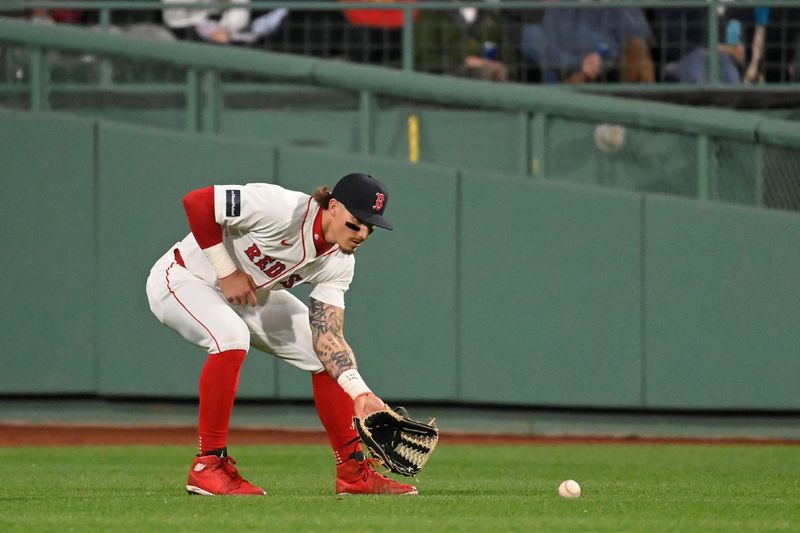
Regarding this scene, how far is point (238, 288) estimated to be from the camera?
6.27 meters

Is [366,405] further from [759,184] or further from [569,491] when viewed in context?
[759,184]

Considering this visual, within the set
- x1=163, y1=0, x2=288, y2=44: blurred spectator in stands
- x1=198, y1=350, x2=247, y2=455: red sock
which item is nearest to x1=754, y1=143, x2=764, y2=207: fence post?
x1=163, y1=0, x2=288, y2=44: blurred spectator in stands

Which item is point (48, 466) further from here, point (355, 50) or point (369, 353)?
point (355, 50)

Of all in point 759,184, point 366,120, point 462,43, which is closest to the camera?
point 759,184

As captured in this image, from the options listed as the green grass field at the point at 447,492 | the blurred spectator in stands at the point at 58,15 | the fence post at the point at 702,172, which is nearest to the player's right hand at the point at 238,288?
the green grass field at the point at 447,492

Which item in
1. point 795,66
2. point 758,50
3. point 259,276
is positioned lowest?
point 259,276

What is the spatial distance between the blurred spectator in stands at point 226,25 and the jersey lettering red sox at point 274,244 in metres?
6.30

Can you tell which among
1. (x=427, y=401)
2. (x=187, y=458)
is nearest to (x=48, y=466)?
(x=187, y=458)

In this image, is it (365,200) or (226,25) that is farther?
(226,25)

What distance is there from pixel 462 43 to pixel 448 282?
7.28 feet

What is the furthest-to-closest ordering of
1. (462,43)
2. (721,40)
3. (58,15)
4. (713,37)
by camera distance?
1. (58,15)
2. (462,43)
3. (721,40)
4. (713,37)

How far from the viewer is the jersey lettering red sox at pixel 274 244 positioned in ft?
20.4

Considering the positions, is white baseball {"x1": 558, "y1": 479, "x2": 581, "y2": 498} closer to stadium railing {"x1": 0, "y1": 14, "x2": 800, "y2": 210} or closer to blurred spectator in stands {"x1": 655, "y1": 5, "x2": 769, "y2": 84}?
stadium railing {"x1": 0, "y1": 14, "x2": 800, "y2": 210}

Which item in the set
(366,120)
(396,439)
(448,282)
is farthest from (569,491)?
(366,120)
